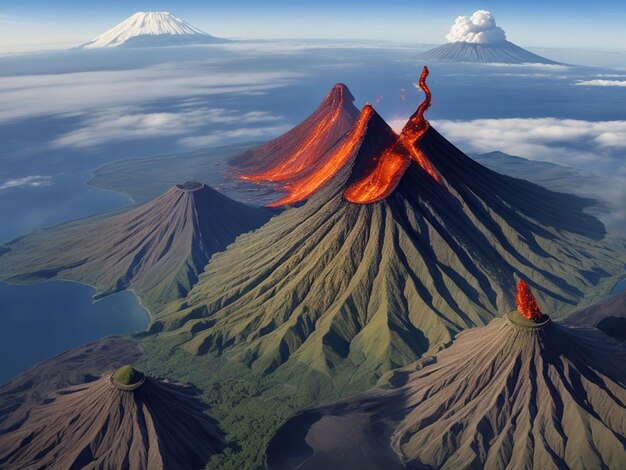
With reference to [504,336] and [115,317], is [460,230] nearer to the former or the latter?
[504,336]

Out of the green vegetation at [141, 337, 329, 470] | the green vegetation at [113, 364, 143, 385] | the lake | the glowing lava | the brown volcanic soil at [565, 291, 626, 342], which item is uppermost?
the glowing lava

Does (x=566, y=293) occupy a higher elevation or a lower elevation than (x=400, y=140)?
lower

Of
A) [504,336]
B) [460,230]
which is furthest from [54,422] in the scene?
[460,230]

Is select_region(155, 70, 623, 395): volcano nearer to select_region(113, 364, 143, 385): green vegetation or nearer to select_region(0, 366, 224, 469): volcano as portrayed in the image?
select_region(0, 366, 224, 469): volcano

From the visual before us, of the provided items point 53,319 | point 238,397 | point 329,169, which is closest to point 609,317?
point 238,397

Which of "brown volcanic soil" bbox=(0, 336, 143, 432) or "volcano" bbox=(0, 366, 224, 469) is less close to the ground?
"volcano" bbox=(0, 366, 224, 469)

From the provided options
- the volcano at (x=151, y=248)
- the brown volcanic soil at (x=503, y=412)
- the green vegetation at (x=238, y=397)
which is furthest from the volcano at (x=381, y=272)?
the brown volcanic soil at (x=503, y=412)

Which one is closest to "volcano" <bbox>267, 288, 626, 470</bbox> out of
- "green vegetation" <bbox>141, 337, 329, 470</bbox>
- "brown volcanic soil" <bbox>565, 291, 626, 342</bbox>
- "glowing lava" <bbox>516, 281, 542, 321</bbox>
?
"glowing lava" <bbox>516, 281, 542, 321</bbox>
